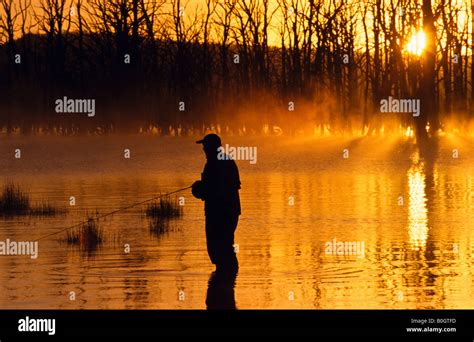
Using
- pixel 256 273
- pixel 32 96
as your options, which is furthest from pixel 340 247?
pixel 32 96

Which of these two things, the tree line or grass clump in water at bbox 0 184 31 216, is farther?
the tree line

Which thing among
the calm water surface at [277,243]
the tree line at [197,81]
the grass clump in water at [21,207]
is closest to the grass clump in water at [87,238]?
the calm water surface at [277,243]

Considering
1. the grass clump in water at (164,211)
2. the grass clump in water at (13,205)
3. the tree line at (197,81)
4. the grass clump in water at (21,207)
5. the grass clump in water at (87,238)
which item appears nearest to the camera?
the grass clump in water at (87,238)

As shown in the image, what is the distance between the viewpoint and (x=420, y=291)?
12.6m

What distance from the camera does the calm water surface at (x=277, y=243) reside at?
12.6m

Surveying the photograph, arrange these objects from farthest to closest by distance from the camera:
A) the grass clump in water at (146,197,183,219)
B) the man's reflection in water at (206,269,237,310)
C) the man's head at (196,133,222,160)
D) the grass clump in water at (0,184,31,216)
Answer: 1. the grass clump in water at (0,184,31,216)
2. the grass clump in water at (146,197,183,219)
3. the man's head at (196,133,222,160)
4. the man's reflection in water at (206,269,237,310)

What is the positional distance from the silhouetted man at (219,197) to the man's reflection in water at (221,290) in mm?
160

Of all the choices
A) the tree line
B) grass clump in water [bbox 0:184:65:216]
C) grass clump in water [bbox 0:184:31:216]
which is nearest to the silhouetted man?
grass clump in water [bbox 0:184:65:216]

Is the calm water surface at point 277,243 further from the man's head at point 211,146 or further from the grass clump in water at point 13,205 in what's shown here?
the man's head at point 211,146

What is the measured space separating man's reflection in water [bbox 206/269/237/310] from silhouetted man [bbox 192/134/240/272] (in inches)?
6.3

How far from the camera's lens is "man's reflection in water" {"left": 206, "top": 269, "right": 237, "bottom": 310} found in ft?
39.2

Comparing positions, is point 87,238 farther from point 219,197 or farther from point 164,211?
point 219,197

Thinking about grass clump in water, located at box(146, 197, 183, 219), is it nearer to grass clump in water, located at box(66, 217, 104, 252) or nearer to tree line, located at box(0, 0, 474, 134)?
grass clump in water, located at box(66, 217, 104, 252)
